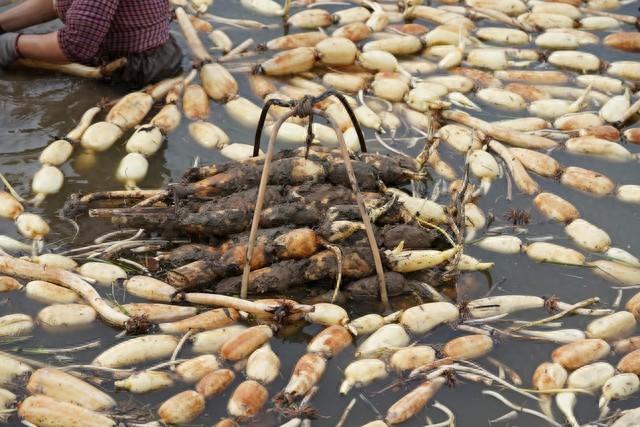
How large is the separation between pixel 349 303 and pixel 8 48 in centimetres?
276

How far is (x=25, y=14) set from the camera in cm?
514

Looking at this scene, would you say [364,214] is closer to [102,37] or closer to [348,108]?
[348,108]

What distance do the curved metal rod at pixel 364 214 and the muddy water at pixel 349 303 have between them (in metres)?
0.17

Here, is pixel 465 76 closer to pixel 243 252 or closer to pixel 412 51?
pixel 412 51

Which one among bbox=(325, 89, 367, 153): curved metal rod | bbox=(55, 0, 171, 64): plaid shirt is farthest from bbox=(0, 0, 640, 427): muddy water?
bbox=(325, 89, 367, 153): curved metal rod

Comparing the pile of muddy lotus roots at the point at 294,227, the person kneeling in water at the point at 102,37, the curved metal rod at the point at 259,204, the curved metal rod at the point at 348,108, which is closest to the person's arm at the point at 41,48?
the person kneeling in water at the point at 102,37

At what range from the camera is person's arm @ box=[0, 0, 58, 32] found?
202 inches

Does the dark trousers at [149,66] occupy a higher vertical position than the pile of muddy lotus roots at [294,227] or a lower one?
higher

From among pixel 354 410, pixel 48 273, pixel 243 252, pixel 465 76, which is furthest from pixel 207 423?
pixel 465 76

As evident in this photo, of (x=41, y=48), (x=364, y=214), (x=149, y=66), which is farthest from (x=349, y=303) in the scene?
(x=41, y=48)

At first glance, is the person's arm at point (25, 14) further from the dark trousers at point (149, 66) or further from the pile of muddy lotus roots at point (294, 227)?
the pile of muddy lotus roots at point (294, 227)

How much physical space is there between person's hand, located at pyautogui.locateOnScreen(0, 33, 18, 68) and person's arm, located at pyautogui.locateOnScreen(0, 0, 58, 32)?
8.6 inches

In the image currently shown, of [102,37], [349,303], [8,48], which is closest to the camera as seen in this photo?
[349,303]

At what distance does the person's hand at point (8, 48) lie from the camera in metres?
4.92
